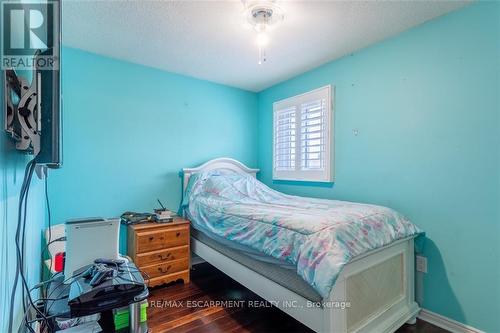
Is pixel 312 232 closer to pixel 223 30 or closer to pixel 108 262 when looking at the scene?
pixel 108 262

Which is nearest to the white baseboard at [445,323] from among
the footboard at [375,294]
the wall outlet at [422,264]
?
the footboard at [375,294]

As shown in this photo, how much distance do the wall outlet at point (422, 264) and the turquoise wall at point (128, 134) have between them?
2408 mm

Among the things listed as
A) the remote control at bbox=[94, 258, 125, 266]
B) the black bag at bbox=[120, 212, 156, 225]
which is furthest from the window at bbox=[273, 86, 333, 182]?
the remote control at bbox=[94, 258, 125, 266]

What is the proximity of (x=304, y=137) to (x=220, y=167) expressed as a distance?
113 centimetres

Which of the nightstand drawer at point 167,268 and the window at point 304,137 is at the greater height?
the window at point 304,137

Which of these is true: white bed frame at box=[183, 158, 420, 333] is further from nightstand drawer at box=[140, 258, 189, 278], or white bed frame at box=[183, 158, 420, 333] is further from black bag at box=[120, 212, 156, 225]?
black bag at box=[120, 212, 156, 225]

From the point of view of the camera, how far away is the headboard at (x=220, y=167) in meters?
2.95

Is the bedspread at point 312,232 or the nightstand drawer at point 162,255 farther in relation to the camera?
Answer: the nightstand drawer at point 162,255

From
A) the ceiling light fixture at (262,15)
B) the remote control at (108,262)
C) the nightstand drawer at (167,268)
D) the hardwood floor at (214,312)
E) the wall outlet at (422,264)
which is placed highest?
the ceiling light fixture at (262,15)

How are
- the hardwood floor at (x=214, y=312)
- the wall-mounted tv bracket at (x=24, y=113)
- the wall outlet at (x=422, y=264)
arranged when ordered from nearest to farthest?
the wall-mounted tv bracket at (x=24, y=113), the hardwood floor at (x=214, y=312), the wall outlet at (x=422, y=264)

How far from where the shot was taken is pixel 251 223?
1806mm

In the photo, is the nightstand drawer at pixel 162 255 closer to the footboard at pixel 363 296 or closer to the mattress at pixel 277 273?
the mattress at pixel 277 273

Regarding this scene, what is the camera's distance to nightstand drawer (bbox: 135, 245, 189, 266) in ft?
7.38

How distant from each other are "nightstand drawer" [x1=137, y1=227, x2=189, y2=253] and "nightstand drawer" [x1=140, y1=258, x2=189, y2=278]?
0.16 metres
